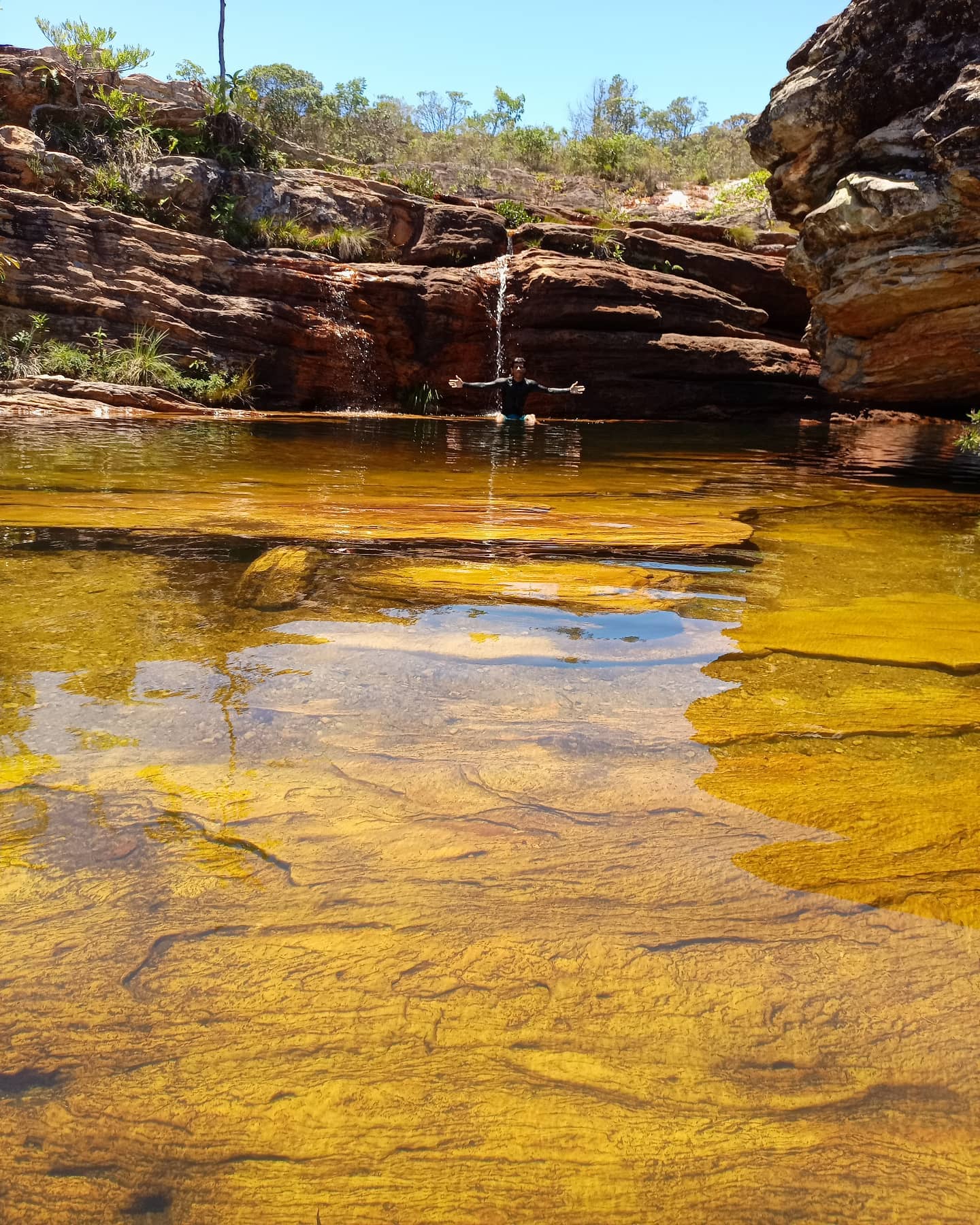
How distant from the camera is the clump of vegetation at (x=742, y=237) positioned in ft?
67.0

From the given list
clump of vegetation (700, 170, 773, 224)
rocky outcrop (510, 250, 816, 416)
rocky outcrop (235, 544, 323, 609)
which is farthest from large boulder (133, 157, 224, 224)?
rocky outcrop (235, 544, 323, 609)

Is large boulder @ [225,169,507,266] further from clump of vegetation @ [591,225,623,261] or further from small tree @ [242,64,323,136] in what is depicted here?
small tree @ [242,64,323,136]

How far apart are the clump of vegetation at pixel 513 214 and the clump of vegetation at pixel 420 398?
16.8 ft

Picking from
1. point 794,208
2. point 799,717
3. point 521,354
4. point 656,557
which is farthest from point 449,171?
point 799,717

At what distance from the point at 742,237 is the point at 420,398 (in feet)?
29.8

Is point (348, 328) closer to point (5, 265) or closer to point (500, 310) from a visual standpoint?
point (500, 310)

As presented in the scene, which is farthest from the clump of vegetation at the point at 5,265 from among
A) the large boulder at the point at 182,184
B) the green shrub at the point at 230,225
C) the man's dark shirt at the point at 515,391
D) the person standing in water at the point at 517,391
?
the man's dark shirt at the point at 515,391

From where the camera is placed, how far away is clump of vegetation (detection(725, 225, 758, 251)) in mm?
20422

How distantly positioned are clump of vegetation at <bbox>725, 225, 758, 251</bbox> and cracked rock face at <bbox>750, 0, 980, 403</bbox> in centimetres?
991

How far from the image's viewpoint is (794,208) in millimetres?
11258

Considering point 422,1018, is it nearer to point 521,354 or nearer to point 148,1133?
point 148,1133

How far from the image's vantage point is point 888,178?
9.26 meters

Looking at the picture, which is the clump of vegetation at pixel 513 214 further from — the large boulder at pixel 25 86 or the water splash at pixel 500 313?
the large boulder at pixel 25 86

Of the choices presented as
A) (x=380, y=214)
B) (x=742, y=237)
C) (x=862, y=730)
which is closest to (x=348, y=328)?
(x=380, y=214)
